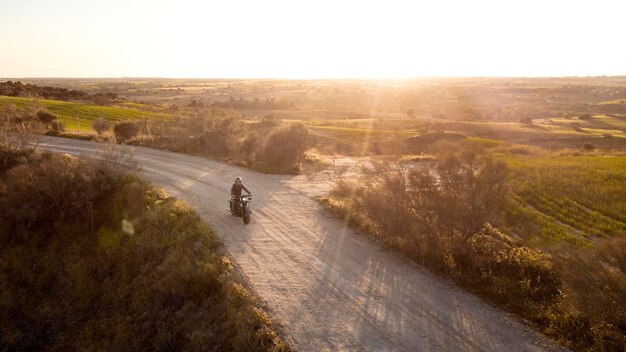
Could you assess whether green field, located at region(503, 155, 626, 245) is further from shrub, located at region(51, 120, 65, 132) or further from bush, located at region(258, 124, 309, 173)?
shrub, located at region(51, 120, 65, 132)

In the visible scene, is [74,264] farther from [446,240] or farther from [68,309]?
[446,240]

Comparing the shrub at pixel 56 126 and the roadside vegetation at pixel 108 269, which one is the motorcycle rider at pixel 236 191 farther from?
the shrub at pixel 56 126

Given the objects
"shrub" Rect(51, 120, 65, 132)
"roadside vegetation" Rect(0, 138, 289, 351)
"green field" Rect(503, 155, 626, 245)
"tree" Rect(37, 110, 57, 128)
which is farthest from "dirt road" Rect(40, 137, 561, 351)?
"tree" Rect(37, 110, 57, 128)

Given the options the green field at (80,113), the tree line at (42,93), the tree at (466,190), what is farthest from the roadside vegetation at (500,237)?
the tree line at (42,93)

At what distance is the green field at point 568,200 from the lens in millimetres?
17906

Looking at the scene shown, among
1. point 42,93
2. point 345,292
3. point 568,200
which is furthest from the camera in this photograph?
point 42,93

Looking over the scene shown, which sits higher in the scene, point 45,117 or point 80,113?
point 45,117

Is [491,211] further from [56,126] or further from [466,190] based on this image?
[56,126]

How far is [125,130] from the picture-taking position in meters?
34.8

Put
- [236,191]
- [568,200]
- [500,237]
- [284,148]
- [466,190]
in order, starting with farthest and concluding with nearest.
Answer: [284,148], [568,200], [236,191], [500,237], [466,190]

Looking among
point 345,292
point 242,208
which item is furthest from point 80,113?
point 345,292

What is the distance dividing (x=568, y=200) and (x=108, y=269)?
23.0 meters

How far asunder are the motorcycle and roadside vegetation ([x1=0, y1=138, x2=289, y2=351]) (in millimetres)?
1588

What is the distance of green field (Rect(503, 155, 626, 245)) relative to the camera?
17.9 m
